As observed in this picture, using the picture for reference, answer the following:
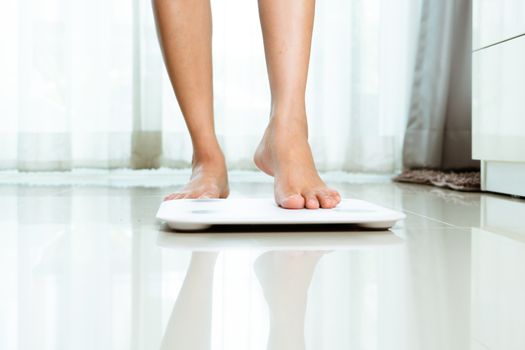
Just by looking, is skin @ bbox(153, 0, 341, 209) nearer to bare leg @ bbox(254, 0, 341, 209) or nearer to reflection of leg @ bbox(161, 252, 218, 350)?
bare leg @ bbox(254, 0, 341, 209)

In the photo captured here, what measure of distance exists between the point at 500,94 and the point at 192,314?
135 centimetres

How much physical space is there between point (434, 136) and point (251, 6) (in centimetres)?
82

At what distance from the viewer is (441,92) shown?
7.78ft

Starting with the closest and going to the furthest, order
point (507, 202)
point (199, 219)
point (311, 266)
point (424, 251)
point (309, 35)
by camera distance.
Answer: point (311, 266), point (424, 251), point (199, 219), point (309, 35), point (507, 202)

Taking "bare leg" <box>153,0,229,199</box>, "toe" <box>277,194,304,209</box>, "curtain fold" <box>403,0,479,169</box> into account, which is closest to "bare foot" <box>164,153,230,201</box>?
"bare leg" <box>153,0,229,199</box>

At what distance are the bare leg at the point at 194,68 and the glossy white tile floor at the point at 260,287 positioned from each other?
0.24 metres

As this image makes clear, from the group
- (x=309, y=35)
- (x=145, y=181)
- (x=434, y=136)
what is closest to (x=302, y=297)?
(x=309, y=35)

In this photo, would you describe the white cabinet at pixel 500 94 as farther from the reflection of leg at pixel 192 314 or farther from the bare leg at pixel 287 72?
the reflection of leg at pixel 192 314

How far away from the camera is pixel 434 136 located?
2375mm

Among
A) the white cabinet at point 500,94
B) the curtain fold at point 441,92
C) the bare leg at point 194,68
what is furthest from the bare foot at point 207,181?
the curtain fold at point 441,92

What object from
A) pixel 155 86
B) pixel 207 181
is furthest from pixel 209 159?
pixel 155 86

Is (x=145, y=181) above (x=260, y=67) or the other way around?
the other way around

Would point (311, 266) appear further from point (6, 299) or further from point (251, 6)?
point (251, 6)

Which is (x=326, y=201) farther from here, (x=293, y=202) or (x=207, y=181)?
(x=207, y=181)
